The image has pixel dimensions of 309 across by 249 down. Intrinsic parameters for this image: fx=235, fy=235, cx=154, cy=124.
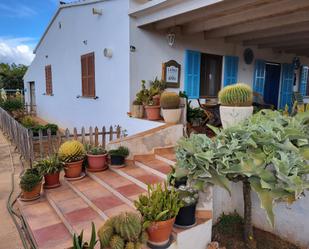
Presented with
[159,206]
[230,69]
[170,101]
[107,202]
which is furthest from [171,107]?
[230,69]

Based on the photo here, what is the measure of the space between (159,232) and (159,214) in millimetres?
173

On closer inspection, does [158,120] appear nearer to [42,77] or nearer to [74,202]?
[74,202]

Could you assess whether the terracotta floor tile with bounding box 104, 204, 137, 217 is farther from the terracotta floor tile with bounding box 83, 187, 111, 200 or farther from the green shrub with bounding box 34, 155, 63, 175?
the green shrub with bounding box 34, 155, 63, 175

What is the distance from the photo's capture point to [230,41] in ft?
22.4

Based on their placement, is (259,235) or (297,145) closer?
(297,145)

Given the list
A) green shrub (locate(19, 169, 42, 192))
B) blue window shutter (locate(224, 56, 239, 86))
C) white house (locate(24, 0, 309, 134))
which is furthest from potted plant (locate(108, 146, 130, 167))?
blue window shutter (locate(224, 56, 239, 86))

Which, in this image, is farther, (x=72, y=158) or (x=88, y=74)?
(x=88, y=74)

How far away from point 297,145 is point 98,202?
7.89 ft

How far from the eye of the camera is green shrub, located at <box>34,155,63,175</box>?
356cm

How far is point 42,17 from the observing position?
10.8m

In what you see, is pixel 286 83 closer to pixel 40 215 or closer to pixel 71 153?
pixel 71 153

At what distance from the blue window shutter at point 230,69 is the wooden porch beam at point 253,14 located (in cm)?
193

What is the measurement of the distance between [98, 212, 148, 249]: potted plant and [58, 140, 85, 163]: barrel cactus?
79.2 inches

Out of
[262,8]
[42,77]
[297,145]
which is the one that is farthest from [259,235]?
[42,77]
